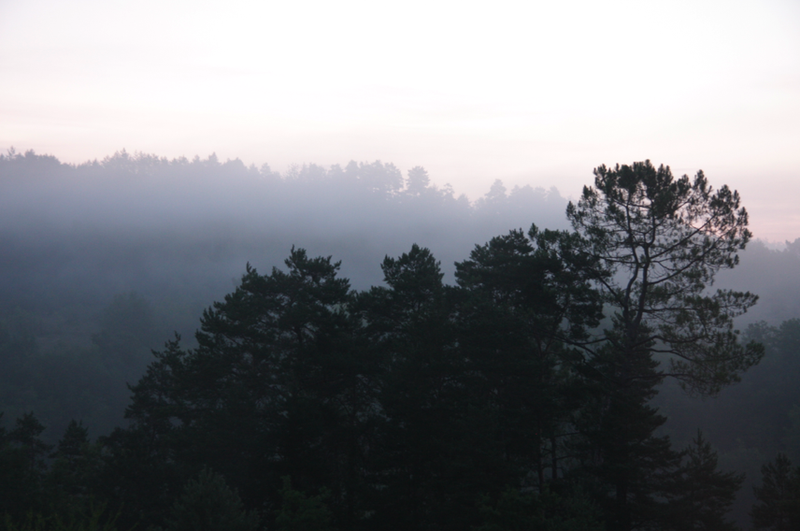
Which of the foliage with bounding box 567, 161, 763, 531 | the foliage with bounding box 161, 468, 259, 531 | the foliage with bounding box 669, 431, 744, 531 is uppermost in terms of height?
the foliage with bounding box 567, 161, 763, 531

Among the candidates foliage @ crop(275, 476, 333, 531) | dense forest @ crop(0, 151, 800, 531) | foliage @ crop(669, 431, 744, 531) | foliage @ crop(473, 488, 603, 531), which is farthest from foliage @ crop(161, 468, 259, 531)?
foliage @ crop(669, 431, 744, 531)

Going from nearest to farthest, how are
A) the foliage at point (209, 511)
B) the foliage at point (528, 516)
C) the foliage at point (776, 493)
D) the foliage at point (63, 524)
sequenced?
the foliage at point (63, 524)
the foliage at point (528, 516)
the foliage at point (209, 511)
the foliage at point (776, 493)

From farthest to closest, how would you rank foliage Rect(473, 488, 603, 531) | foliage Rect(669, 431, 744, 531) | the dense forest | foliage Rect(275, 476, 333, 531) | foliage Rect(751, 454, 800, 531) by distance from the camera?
foliage Rect(751, 454, 800, 531) → foliage Rect(669, 431, 744, 531) → the dense forest → foliage Rect(275, 476, 333, 531) → foliage Rect(473, 488, 603, 531)

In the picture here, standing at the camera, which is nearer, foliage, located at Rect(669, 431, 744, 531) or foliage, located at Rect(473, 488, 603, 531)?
foliage, located at Rect(473, 488, 603, 531)

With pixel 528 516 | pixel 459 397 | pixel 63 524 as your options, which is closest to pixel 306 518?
pixel 528 516

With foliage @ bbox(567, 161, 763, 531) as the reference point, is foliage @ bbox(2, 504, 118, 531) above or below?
below

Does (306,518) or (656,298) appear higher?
(656,298)

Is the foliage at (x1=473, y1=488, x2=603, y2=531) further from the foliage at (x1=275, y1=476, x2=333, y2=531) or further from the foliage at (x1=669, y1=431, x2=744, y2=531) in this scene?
the foliage at (x1=669, y1=431, x2=744, y2=531)

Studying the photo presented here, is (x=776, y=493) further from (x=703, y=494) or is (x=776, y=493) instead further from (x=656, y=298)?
(x=656, y=298)

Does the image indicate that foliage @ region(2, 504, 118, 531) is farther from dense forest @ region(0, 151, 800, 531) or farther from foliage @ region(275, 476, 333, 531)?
foliage @ region(275, 476, 333, 531)

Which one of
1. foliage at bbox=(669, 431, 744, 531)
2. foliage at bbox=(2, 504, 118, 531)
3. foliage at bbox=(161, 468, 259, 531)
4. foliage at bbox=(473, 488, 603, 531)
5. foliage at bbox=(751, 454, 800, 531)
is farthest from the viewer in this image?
foliage at bbox=(751, 454, 800, 531)

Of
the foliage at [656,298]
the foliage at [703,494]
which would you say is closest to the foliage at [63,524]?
the foliage at [656,298]

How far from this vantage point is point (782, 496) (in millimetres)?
21844

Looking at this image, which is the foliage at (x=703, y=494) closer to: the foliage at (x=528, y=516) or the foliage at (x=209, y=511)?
the foliage at (x=528, y=516)
